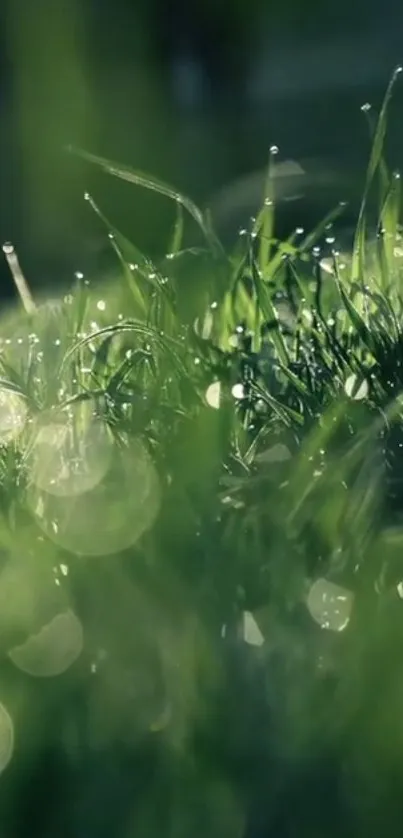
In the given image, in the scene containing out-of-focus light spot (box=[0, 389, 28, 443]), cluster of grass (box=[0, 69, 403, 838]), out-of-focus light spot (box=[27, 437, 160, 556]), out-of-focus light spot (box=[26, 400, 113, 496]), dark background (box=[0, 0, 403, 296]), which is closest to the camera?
cluster of grass (box=[0, 69, 403, 838])

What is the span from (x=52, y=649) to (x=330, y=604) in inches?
9.1

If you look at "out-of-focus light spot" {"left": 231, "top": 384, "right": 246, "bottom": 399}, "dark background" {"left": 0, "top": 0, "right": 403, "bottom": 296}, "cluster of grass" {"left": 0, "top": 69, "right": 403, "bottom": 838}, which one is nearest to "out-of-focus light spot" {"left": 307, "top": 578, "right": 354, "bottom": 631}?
"cluster of grass" {"left": 0, "top": 69, "right": 403, "bottom": 838}

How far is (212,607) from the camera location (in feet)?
3.34

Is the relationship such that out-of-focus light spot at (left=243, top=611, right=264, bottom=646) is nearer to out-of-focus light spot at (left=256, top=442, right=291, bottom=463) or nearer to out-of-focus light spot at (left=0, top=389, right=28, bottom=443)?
out-of-focus light spot at (left=256, top=442, right=291, bottom=463)

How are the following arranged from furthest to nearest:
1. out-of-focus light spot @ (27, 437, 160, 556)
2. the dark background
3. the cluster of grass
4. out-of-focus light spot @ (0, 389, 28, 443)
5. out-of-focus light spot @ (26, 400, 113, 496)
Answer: the dark background < out-of-focus light spot @ (0, 389, 28, 443) < out-of-focus light spot @ (26, 400, 113, 496) < out-of-focus light spot @ (27, 437, 160, 556) < the cluster of grass

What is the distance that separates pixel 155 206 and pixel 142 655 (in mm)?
4027

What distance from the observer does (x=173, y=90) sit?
7605mm

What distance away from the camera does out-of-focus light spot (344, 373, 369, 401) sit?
1202 mm

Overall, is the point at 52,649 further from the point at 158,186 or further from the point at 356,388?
the point at 158,186

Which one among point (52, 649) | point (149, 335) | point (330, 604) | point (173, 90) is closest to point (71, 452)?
point (149, 335)

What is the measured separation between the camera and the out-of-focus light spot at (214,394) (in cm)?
123

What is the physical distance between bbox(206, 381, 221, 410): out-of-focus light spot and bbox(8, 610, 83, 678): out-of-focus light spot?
272 mm

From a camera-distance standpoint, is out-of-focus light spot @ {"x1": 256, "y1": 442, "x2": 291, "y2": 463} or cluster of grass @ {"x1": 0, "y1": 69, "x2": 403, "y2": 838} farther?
out-of-focus light spot @ {"x1": 256, "y1": 442, "x2": 291, "y2": 463}

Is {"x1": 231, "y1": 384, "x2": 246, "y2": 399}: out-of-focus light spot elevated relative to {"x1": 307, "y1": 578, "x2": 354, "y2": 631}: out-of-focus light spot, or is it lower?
elevated
